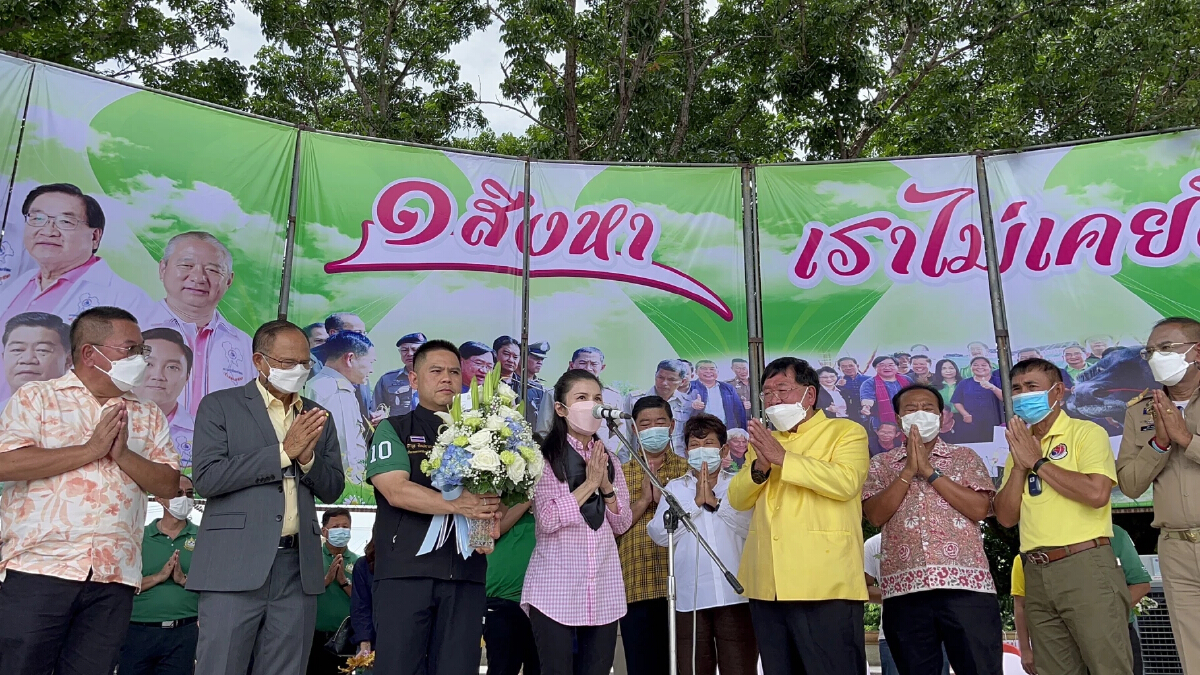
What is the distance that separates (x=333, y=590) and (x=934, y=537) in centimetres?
359

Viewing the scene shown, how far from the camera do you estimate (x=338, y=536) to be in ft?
18.8

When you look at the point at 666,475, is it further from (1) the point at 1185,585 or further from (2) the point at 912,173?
(2) the point at 912,173

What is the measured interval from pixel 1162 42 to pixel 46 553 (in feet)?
34.7

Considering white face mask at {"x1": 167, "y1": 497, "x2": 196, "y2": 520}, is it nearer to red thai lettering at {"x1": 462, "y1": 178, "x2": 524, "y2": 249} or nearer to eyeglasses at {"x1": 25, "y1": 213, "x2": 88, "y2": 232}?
eyeglasses at {"x1": 25, "y1": 213, "x2": 88, "y2": 232}

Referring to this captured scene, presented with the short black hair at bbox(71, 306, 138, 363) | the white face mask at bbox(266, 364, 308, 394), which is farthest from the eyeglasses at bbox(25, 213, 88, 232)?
the white face mask at bbox(266, 364, 308, 394)

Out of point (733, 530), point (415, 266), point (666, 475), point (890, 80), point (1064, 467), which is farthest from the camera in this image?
point (890, 80)

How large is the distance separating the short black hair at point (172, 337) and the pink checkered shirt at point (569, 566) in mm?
2511

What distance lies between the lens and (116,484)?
354 cm

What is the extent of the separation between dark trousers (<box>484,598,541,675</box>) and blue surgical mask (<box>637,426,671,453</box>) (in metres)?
1.10

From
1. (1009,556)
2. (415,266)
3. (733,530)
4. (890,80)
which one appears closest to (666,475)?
(733,530)

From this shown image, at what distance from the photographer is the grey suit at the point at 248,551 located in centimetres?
338

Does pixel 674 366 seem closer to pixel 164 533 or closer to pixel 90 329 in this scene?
pixel 164 533

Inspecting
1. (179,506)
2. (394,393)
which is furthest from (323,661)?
(394,393)

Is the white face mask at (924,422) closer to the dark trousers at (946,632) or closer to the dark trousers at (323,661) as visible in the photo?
the dark trousers at (946,632)
